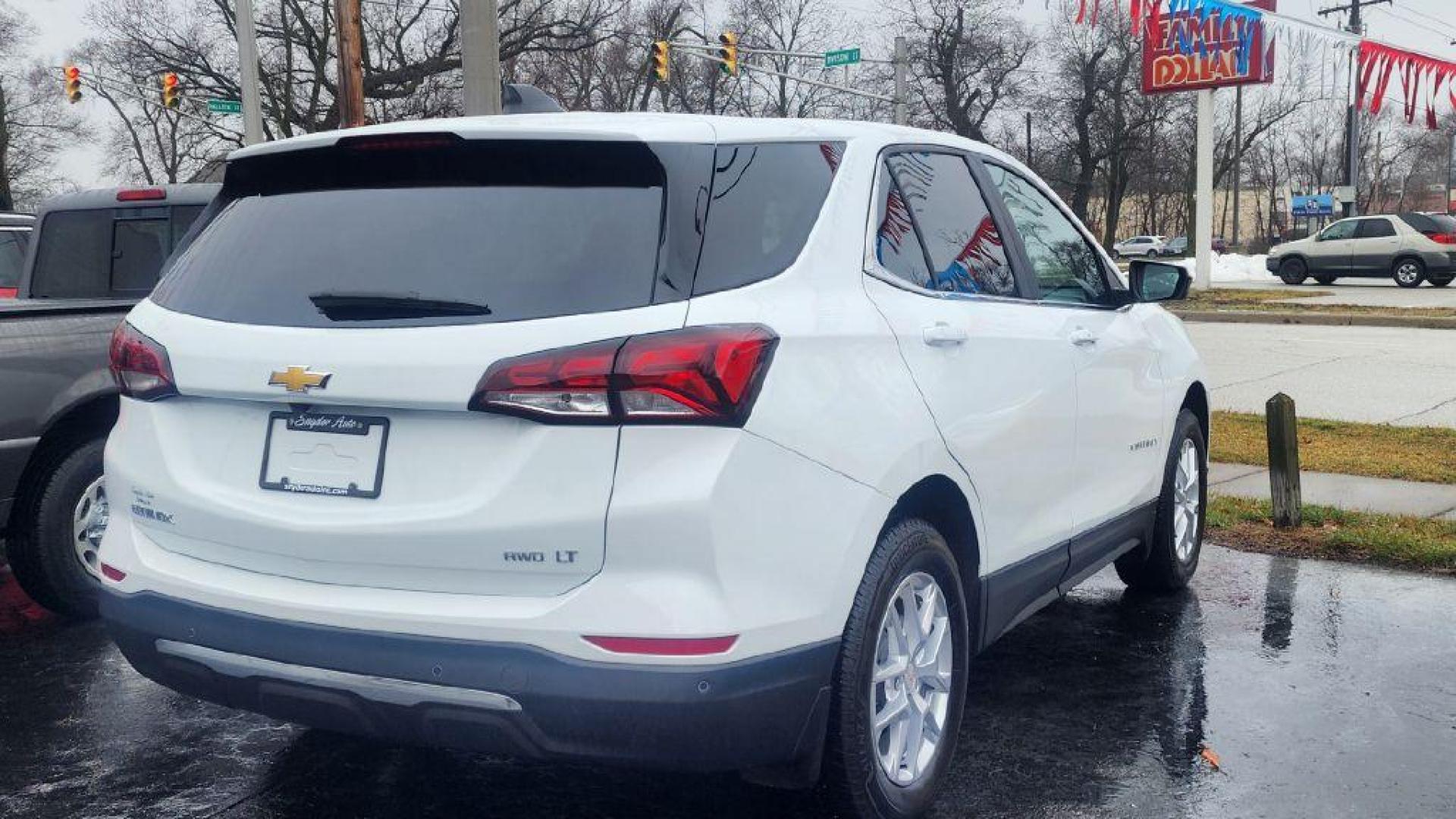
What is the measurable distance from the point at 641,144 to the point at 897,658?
1.38 metres

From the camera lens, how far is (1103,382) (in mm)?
4758

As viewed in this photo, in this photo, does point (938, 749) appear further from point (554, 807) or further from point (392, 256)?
point (392, 256)

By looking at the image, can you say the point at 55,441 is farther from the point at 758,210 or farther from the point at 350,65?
the point at 350,65

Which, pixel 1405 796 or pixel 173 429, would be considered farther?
pixel 1405 796

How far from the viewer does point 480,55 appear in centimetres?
966

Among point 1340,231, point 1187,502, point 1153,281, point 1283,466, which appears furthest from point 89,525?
point 1340,231

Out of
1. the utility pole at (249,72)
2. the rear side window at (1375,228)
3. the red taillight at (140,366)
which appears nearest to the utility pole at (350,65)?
the utility pole at (249,72)

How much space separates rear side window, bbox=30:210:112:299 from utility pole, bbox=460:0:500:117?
9.78ft

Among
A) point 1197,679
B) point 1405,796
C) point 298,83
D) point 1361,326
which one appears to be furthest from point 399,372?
point 298,83

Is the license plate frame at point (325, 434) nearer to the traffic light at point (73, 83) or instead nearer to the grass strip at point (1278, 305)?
the grass strip at point (1278, 305)

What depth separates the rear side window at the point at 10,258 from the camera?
34.0 ft

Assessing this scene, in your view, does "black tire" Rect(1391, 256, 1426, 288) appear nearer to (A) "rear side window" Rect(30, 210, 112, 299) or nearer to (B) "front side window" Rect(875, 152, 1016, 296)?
(A) "rear side window" Rect(30, 210, 112, 299)

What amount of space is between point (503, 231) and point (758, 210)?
1.87ft

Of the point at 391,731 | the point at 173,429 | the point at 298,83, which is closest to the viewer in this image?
the point at 391,731
